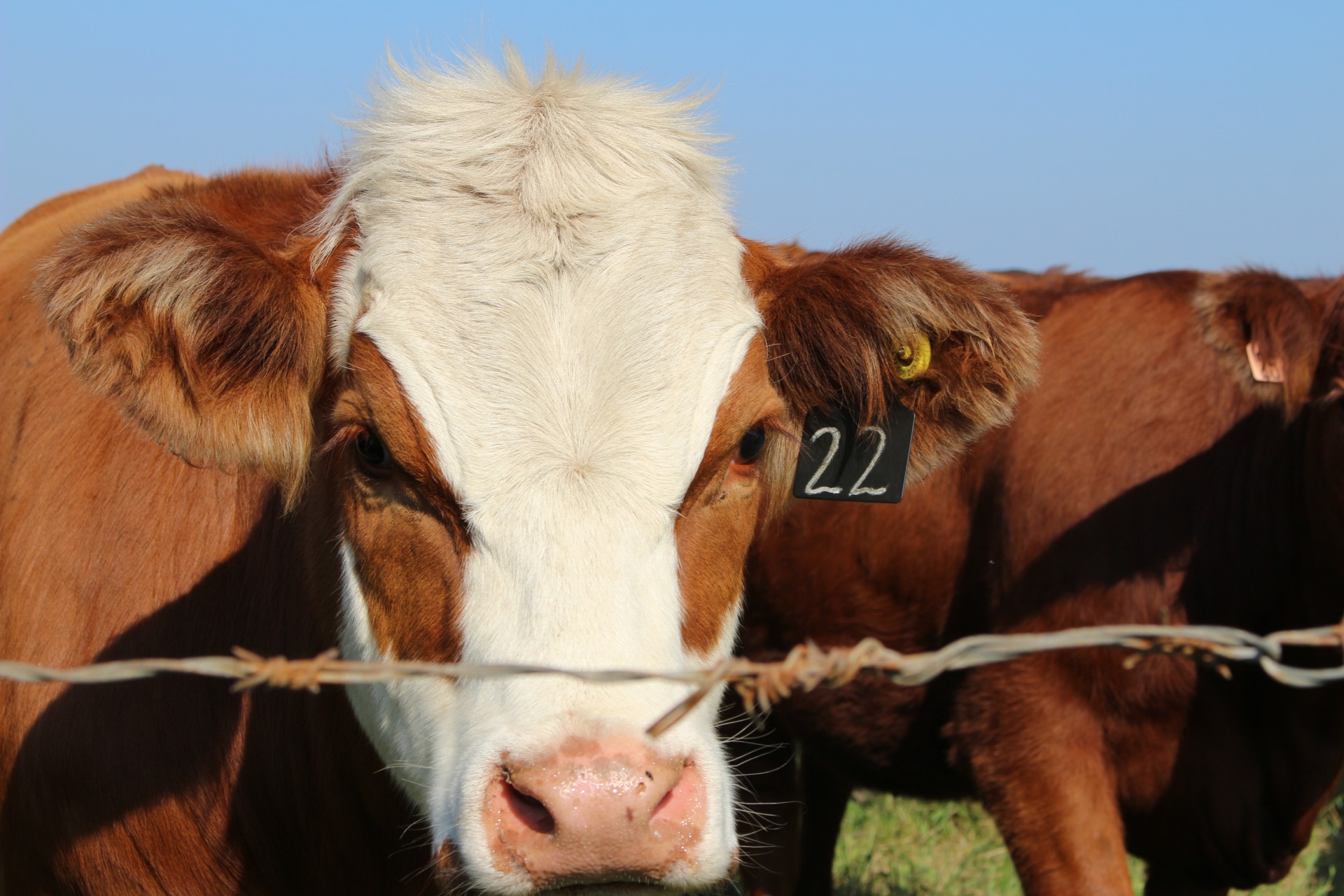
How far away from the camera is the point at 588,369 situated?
7.90 feet

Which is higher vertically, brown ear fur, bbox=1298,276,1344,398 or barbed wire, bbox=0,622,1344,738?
brown ear fur, bbox=1298,276,1344,398

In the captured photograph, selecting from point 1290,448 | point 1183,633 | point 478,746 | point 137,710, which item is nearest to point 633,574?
point 478,746

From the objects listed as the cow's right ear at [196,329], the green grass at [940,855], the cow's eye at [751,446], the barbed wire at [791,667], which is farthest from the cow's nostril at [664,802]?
the green grass at [940,855]

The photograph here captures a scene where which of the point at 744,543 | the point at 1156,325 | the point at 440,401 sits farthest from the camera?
the point at 1156,325

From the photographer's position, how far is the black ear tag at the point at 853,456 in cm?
317

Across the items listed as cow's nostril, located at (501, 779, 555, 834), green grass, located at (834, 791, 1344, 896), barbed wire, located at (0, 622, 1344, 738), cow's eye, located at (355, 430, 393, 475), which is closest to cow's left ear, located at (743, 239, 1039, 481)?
cow's eye, located at (355, 430, 393, 475)

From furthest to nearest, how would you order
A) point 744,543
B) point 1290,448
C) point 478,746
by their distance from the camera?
1. point 1290,448
2. point 744,543
3. point 478,746

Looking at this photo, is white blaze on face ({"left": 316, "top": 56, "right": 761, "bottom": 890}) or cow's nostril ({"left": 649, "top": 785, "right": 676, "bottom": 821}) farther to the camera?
white blaze on face ({"left": 316, "top": 56, "right": 761, "bottom": 890})

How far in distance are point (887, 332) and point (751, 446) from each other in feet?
1.57

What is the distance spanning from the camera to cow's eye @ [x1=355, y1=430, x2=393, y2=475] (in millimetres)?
2525

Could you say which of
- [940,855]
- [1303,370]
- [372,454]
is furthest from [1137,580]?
[372,454]

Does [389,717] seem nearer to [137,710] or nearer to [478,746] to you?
[478,746]

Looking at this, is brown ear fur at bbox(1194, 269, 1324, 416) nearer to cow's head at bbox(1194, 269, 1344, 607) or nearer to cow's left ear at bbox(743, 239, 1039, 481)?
cow's head at bbox(1194, 269, 1344, 607)

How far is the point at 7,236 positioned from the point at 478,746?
3.80 m
